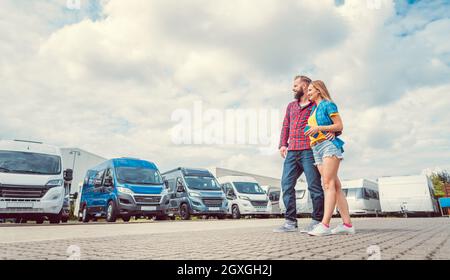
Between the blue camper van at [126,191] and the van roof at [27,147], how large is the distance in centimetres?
179

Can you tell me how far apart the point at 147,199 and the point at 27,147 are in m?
3.61

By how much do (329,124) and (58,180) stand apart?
8.07 metres

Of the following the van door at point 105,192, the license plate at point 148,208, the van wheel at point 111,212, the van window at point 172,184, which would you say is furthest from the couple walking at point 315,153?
the van window at point 172,184

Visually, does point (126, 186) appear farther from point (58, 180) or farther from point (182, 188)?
point (182, 188)

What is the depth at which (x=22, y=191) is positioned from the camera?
8.87 meters

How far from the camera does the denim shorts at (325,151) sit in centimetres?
372

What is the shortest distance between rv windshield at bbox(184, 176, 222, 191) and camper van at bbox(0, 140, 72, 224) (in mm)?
4821

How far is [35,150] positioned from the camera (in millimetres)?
9953

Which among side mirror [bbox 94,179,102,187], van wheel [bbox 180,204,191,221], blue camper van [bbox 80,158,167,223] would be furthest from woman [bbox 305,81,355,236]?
van wheel [bbox 180,204,191,221]

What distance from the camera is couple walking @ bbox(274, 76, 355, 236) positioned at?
3732 mm

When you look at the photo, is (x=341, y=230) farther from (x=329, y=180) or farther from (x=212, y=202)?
(x=212, y=202)

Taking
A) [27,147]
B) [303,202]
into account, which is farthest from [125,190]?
[303,202]
